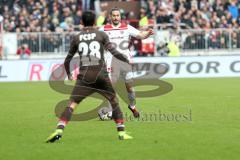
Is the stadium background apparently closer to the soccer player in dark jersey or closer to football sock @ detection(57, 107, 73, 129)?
football sock @ detection(57, 107, 73, 129)

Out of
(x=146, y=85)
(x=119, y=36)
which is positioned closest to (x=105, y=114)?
(x=119, y=36)

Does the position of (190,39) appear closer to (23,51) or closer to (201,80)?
(201,80)

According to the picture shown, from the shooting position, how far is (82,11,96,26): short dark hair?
40.0 ft

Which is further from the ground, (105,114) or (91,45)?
(91,45)

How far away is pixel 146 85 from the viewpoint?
26.9 m

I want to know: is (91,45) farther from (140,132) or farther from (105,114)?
(105,114)

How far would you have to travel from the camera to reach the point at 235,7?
1452 inches

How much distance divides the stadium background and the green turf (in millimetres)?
18

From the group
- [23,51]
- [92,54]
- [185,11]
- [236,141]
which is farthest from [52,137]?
[185,11]

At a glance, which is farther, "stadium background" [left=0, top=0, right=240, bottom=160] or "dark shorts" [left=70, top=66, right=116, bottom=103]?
"dark shorts" [left=70, top=66, right=116, bottom=103]

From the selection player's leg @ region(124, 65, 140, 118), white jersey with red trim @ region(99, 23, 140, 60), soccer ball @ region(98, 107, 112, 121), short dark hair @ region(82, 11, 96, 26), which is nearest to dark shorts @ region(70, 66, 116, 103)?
short dark hair @ region(82, 11, 96, 26)

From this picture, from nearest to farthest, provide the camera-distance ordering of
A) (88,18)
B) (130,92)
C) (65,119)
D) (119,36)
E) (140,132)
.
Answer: (88,18) < (65,119) < (140,132) < (119,36) < (130,92)

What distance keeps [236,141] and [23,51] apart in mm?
21057

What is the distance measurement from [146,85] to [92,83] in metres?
14.5
